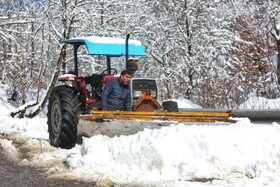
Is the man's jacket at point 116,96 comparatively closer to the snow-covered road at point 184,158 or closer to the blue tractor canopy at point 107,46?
the blue tractor canopy at point 107,46

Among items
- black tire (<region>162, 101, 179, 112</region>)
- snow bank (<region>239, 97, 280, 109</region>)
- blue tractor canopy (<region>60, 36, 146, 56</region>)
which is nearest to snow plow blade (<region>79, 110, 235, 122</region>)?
black tire (<region>162, 101, 179, 112</region>)

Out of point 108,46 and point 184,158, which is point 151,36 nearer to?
point 108,46

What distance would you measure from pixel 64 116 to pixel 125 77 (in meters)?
1.23

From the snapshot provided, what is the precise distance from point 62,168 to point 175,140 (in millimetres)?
1518

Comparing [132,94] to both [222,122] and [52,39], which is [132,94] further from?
[52,39]

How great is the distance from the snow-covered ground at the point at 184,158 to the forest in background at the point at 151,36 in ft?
38.2

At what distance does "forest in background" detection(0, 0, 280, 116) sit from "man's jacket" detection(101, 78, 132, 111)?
9562 millimetres

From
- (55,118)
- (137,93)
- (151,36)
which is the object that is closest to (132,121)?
(137,93)

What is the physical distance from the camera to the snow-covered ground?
486cm

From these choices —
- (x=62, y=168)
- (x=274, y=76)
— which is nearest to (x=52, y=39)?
(x=274, y=76)

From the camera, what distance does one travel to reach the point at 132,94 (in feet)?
26.1

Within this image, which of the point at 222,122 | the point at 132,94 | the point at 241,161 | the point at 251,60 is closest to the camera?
the point at 241,161

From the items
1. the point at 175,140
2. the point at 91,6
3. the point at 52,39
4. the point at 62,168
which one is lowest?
the point at 62,168

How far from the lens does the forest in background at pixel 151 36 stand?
17.7m
